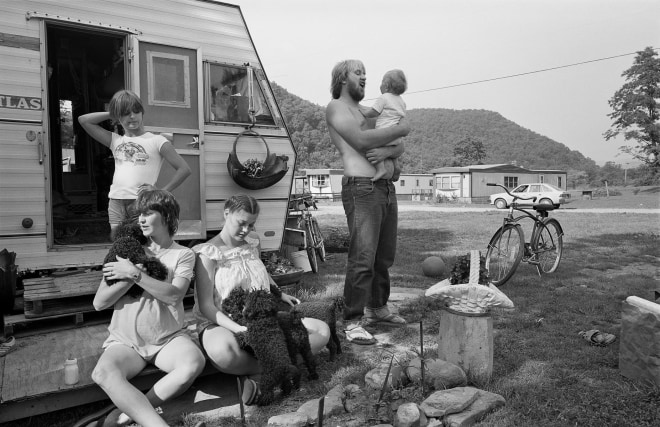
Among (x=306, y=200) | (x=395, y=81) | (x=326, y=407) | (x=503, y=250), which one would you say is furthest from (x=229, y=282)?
(x=306, y=200)

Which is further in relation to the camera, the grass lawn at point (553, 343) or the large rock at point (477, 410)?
the grass lawn at point (553, 343)

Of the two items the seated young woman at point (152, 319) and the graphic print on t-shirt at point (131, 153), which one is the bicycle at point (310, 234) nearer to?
the graphic print on t-shirt at point (131, 153)

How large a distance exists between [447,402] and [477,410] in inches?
6.3

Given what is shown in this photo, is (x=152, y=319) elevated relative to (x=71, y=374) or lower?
elevated

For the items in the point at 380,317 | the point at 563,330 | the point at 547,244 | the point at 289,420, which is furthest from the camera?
the point at 547,244

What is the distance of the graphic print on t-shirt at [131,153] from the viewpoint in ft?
12.6

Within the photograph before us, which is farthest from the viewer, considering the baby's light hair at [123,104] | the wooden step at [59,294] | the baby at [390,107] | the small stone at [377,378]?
the baby at [390,107]

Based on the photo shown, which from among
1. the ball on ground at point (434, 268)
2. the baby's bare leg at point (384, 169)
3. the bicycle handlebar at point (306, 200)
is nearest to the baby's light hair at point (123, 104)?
the baby's bare leg at point (384, 169)

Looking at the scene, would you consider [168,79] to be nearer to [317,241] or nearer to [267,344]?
[267,344]

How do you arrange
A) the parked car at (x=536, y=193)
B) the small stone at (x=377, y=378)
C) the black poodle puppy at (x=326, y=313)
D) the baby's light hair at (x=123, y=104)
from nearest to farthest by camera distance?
the small stone at (x=377, y=378)
the black poodle puppy at (x=326, y=313)
the baby's light hair at (x=123, y=104)
the parked car at (x=536, y=193)

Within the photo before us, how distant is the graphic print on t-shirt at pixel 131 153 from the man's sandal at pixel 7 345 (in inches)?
56.1

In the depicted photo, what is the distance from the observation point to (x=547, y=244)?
6773 mm

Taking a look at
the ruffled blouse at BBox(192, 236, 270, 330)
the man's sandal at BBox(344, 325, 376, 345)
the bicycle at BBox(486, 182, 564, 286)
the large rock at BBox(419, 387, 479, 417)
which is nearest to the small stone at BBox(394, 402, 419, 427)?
the large rock at BBox(419, 387, 479, 417)

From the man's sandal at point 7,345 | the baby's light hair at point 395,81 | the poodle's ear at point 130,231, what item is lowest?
the man's sandal at point 7,345
